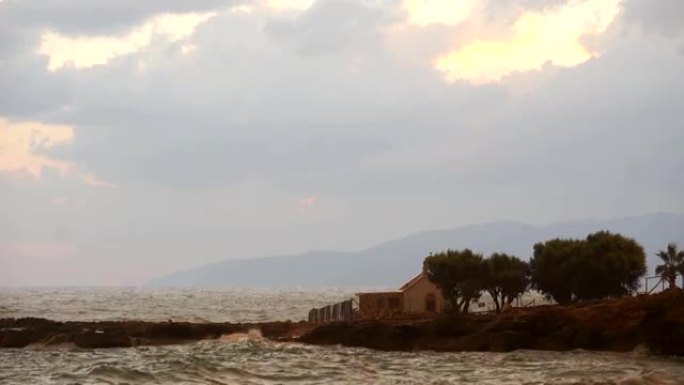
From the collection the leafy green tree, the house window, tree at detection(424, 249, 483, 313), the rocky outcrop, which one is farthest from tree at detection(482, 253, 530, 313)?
the rocky outcrop

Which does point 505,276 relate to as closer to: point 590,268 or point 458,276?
point 458,276

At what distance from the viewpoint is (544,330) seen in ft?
224

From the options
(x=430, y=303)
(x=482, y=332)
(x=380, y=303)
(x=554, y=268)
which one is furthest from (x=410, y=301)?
(x=482, y=332)

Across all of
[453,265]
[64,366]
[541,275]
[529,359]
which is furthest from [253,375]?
[541,275]

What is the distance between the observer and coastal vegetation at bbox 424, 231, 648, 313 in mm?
87625

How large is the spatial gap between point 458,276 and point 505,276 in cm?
471

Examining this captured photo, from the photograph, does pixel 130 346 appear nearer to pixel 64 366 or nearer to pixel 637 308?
pixel 64 366

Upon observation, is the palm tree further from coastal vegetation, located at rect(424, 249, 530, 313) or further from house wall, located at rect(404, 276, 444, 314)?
house wall, located at rect(404, 276, 444, 314)

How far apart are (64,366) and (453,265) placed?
40.6 meters

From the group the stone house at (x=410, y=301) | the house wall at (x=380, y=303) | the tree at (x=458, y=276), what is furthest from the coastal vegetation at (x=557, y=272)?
the house wall at (x=380, y=303)

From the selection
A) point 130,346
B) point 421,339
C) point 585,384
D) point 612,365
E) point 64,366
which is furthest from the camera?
point 130,346

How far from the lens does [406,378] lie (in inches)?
1976

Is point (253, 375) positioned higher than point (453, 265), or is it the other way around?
point (453, 265)

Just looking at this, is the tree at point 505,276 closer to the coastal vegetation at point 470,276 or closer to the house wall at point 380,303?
the coastal vegetation at point 470,276
